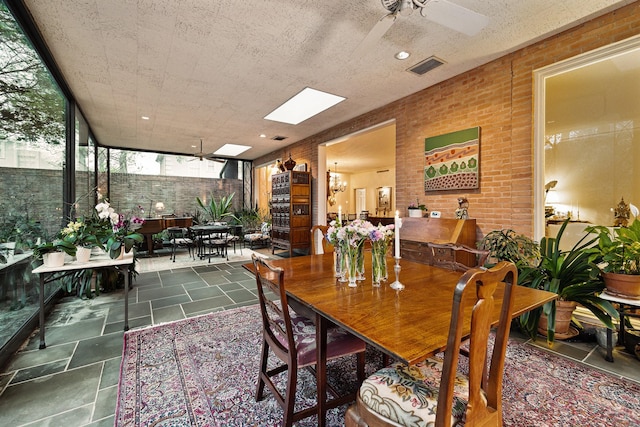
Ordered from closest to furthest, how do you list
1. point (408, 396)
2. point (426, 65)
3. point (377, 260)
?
point (408, 396)
point (377, 260)
point (426, 65)

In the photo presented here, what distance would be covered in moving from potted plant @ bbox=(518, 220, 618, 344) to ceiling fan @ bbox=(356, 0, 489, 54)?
1.81 meters

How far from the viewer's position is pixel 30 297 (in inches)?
105

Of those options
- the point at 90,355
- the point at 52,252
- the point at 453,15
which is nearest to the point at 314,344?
the point at 90,355

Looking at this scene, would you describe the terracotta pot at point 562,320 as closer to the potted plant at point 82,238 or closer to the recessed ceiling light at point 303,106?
the recessed ceiling light at point 303,106

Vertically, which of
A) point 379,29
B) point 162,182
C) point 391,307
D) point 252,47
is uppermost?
point 252,47

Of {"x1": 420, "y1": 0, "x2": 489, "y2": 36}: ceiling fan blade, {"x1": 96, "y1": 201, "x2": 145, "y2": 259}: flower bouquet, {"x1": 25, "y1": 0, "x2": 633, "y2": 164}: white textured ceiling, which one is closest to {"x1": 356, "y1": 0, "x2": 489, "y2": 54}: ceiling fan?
{"x1": 420, "y1": 0, "x2": 489, "y2": 36}: ceiling fan blade

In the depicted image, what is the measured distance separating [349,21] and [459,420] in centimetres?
284

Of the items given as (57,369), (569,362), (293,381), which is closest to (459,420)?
(293,381)

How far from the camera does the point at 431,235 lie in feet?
11.5

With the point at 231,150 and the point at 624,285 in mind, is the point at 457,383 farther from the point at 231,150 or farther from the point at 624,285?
the point at 231,150

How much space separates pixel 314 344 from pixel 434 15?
237 cm

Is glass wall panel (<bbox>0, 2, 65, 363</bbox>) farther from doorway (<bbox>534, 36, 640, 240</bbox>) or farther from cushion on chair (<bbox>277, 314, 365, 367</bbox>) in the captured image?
doorway (<bbox>534, 36, 640, 240</bbox>)

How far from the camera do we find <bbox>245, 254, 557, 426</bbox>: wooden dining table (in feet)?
3.14

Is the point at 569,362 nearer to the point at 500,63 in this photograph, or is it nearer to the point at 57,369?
the point at 500,63
